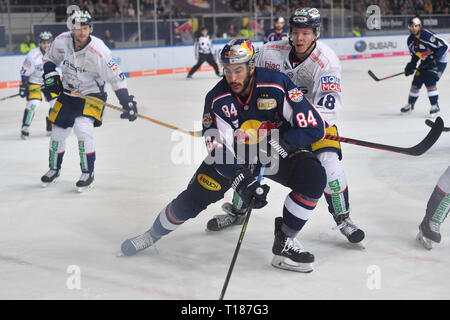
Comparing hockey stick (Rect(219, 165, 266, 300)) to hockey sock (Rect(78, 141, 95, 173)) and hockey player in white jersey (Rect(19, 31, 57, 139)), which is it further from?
hockey player in white jersey (Rect(19, 31, 57, 139))

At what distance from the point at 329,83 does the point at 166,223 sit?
1169 millimetres

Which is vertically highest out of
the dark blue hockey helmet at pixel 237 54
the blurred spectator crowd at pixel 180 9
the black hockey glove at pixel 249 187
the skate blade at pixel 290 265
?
the blurred spectator crowd at pixel 180 9

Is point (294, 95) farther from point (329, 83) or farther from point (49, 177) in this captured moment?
point (49, 177)

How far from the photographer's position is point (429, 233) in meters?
3.25

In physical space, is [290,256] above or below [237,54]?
below

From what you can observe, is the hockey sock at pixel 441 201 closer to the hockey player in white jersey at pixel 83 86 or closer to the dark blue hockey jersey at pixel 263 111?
the dark blue hockey jersey at pixel 263 111

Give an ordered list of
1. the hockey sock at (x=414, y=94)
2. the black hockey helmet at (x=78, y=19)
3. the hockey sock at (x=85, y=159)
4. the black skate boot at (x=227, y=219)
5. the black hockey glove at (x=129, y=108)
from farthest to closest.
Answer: the hockey sock at (x=414, y=94) < the hockey sock at (x=85, y=159) < the black hockey glove at (x=129, y=108) < the black hockey helmet at (x=78, y=19) < the black skate boot at (x=227, y=219)

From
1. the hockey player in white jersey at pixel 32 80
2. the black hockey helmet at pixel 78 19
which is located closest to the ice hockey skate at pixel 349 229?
the black hockey helmet at pixel 78 19

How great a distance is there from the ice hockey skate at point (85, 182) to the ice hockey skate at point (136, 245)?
150cm

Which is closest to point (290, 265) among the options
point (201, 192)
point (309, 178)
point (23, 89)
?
point (309, 178)

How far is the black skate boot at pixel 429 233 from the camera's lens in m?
3.24

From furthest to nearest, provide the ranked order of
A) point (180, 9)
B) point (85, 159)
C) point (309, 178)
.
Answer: point (180, 9) < point (85, 159) < point (309, 178)
